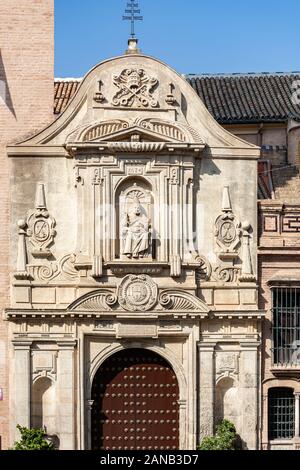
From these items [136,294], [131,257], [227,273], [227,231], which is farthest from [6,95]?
[227,273]

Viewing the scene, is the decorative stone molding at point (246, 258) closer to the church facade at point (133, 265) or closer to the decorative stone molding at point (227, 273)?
the church facade at point (133, 265)

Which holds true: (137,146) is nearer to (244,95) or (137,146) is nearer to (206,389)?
(206,389)

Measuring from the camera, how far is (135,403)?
106ft

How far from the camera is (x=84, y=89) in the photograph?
32.2 metres

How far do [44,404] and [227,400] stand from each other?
4661 millimetres

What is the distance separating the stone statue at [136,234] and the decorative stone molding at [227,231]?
186 cm

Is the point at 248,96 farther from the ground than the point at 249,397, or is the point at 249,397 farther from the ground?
the point at 248,96

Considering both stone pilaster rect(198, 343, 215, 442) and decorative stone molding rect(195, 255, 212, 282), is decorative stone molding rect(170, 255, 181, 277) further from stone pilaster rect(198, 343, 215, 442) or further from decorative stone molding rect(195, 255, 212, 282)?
stone pilaster rect(198, 343, 215, 442)

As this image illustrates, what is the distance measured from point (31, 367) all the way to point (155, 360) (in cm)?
316

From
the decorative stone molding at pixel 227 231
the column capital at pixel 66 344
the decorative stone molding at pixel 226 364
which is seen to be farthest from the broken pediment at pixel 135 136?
the decorative stone molding at pixel 226 364

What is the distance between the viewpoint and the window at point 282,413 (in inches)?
1299

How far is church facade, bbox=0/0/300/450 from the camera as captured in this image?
3191 centimetres

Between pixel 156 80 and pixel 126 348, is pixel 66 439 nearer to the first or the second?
pixel 126 348

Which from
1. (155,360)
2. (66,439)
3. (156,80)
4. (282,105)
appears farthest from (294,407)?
(282,105)
